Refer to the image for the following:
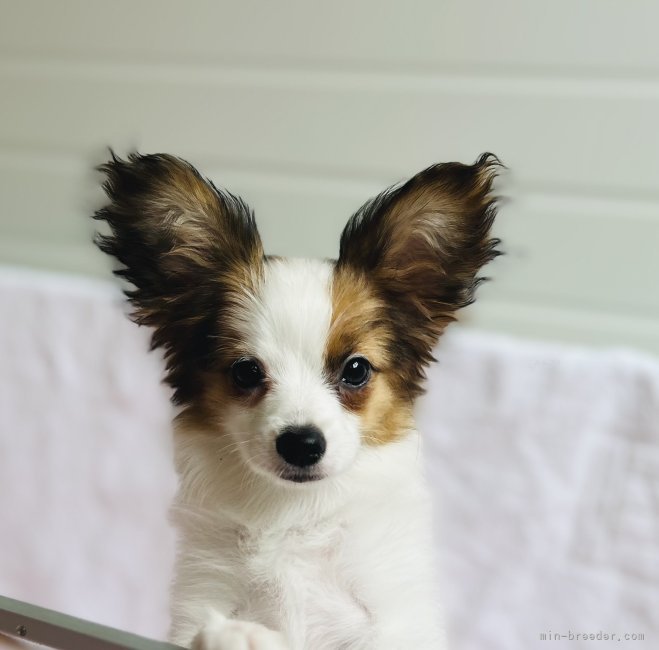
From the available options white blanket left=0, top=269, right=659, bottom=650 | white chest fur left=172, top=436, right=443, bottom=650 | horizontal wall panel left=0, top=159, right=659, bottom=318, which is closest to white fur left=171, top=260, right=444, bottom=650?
white chest fur left=172, top=436, right=443, bottom=650

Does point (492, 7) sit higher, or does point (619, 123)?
point (492, 7)

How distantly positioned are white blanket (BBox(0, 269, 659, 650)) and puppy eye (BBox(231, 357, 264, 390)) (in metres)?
0.62

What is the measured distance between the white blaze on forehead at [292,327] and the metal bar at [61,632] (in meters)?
0.40

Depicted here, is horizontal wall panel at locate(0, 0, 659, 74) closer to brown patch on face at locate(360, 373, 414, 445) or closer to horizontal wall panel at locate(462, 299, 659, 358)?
horizontal wall panel at locate(462, 299, 659, 358)

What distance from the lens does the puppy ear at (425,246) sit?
1215mm

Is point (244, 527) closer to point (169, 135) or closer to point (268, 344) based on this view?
point (268, 344)

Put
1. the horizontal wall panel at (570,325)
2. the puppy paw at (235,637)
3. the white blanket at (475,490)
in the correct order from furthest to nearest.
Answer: the horizontal wall panel at (570,325) → the white blanket at (475,490) → the puppy paw at (235,637)

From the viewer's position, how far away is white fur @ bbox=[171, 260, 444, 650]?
1.19m

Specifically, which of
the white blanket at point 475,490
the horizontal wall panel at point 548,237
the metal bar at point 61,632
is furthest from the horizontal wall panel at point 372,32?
the metal bar at point 61,632

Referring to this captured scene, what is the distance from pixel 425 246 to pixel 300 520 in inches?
17.9

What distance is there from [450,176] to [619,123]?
107 cm

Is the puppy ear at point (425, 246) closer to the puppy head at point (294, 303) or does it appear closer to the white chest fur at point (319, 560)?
the puppy head at point (294, 303)

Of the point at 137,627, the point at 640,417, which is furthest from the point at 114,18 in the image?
the point at 640,417

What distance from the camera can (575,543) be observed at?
194cm
